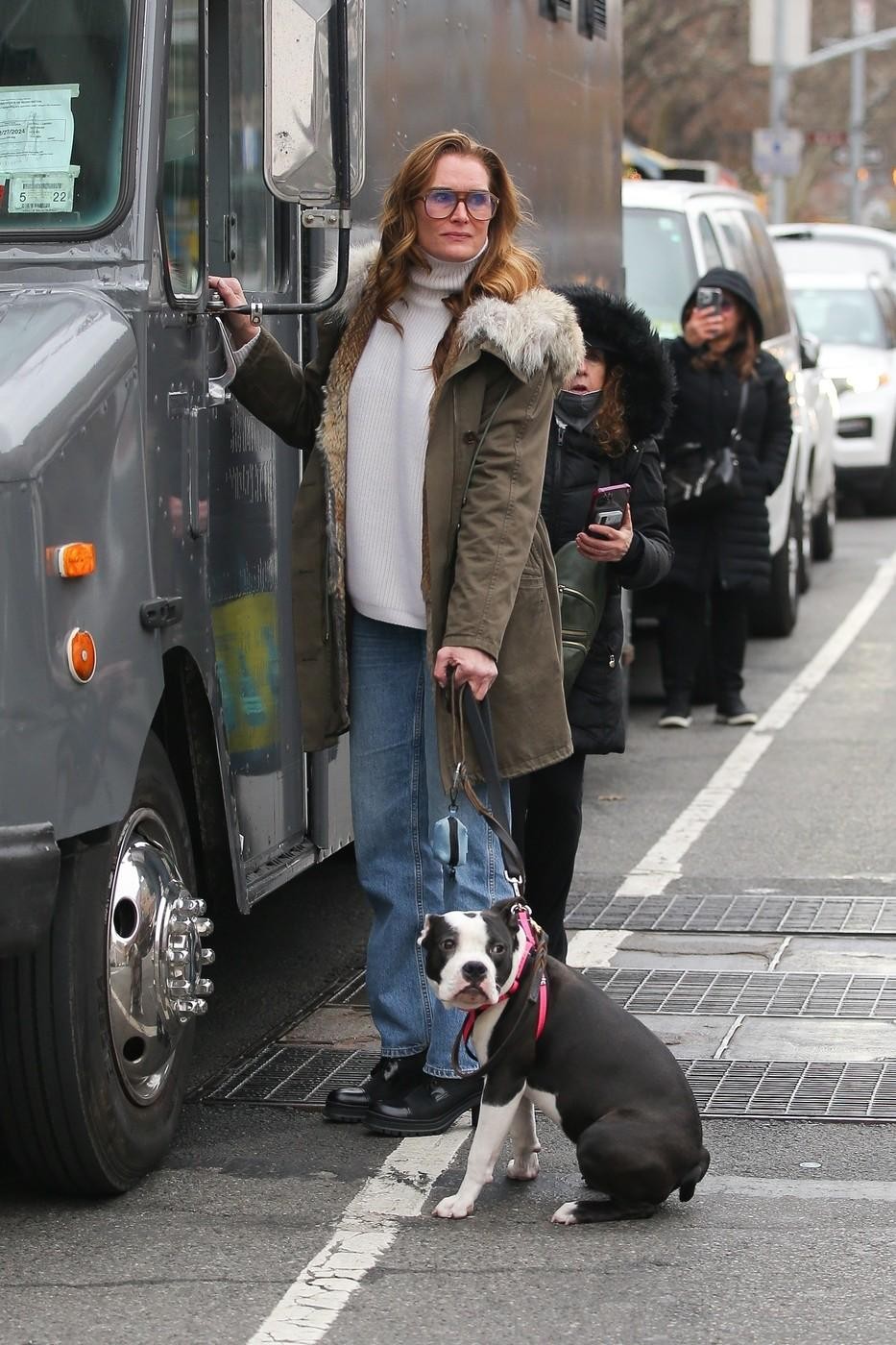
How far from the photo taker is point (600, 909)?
7.18m

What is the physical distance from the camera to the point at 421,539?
16.0 ft

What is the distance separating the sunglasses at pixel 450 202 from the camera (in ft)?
15.7

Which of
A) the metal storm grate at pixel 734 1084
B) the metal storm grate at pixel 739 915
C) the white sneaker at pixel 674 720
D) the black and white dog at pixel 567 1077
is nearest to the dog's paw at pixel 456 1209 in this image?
the black and white dog at pixel 567 1077

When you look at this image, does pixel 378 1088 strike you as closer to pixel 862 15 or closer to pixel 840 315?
pixel 840 315

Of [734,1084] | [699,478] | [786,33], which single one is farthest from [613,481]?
[786,33]

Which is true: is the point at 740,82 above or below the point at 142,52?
above

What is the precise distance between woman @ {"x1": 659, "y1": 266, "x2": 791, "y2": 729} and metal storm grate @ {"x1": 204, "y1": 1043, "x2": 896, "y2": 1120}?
4.88 meters

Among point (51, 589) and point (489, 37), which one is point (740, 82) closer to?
point (489, 37)

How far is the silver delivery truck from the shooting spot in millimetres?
4094

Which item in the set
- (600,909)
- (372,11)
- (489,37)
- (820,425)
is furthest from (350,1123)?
(820,425)

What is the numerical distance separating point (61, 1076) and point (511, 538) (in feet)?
4.56

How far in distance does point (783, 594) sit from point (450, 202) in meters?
8.11

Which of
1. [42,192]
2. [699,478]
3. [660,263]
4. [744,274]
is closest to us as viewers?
[42,192]

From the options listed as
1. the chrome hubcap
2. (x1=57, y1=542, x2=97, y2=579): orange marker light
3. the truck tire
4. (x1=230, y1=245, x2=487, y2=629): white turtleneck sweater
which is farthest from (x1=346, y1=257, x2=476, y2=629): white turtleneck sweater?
the truck tire
